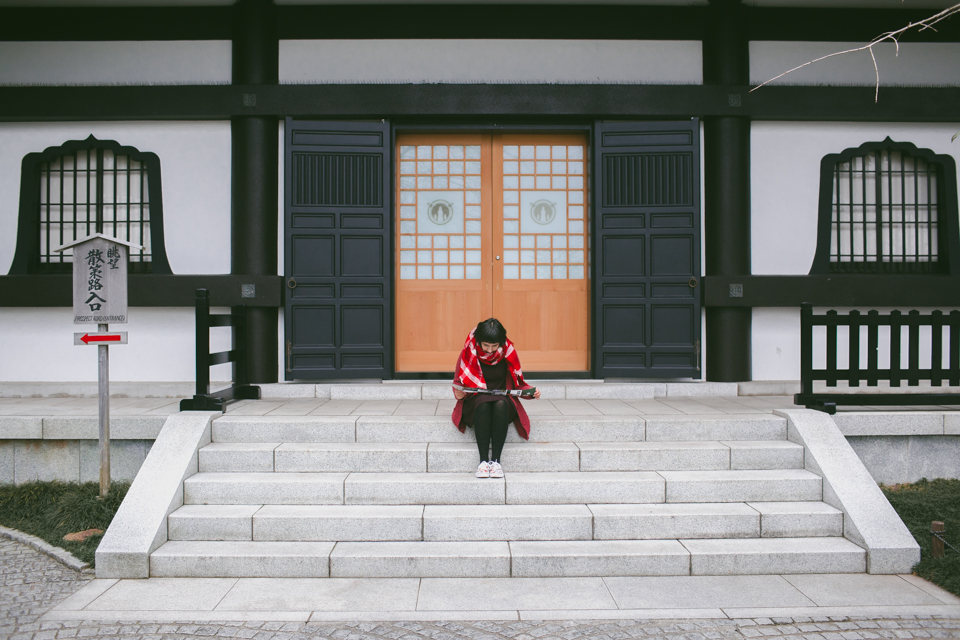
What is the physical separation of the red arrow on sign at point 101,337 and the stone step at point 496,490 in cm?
145

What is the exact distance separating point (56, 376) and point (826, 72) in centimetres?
1002

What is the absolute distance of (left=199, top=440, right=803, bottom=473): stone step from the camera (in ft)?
16.2

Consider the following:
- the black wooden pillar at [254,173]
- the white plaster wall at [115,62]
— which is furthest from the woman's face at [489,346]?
the white plaster wall at [115,62]

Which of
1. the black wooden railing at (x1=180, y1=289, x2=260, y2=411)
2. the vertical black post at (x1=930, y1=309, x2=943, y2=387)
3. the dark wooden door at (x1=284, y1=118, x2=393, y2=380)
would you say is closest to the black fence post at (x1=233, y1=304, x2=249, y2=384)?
the black wooden railing at (x1=180, y1=289, x2=260, y2=411)

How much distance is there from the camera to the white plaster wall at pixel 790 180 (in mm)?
7238

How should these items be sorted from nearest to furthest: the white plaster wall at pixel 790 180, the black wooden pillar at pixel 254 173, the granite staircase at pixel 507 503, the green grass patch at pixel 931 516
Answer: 1. the green grass patch at pixel 931 516
2. the granite staircase at pixel 507 503
3. the black wooden pillar at pixel 254 173
4. the white plaster wall at pixel 790 180

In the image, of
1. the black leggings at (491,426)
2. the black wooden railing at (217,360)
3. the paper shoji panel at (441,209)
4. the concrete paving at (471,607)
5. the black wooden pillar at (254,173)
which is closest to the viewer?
the concrete paving at (471,607)

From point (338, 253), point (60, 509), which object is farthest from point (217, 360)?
point (338, 253)

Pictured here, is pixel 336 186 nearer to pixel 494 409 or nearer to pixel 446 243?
pixel 446 243

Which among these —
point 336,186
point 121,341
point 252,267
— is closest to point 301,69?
point 336,186

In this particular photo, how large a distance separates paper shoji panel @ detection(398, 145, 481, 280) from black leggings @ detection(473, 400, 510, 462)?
114 inches

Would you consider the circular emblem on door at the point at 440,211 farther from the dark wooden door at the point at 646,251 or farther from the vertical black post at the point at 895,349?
the vertical black post at the point at 895,349

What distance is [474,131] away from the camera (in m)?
7.25

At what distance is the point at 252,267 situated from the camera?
Result: 696cm
